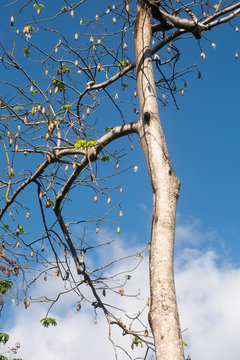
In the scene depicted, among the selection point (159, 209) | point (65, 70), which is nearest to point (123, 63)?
point (65, 70)

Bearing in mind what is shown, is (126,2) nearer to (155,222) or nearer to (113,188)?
(113,188)

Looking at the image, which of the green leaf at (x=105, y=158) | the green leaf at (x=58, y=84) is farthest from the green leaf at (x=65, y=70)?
the green leaf at (x=105, y=158)

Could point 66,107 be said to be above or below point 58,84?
below

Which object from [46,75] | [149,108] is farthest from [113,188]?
[46,75]

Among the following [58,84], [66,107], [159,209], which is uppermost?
[58,84]

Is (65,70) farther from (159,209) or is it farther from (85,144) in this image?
(159,209)

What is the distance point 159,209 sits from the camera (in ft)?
11.8

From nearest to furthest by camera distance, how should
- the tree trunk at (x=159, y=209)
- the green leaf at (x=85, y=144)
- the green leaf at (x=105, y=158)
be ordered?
the tree trunk at (x=159, y=209) → the green leaf at (x=85, y=144) → the green leaf at (x=105, y=158)

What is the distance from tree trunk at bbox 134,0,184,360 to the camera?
10.00 feet

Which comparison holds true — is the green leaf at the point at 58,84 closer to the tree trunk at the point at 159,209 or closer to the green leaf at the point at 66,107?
the green leaf at the point at 66,107

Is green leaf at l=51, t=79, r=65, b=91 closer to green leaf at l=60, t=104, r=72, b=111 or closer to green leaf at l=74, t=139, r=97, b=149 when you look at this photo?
green leaf at l=60, t=104, r=72, b=111

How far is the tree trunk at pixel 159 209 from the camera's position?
3047 mm

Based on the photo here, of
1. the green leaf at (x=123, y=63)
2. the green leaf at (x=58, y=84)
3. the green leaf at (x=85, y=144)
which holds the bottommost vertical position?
the green leaf at (x=85, y=144)

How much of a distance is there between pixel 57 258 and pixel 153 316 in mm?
2903
